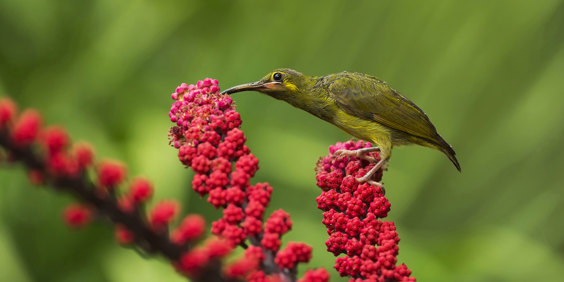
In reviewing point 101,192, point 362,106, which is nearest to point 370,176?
A: point 362,106

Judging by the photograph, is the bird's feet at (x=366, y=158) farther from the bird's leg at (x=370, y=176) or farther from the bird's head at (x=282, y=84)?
the bird's head at (x=282, y=84)

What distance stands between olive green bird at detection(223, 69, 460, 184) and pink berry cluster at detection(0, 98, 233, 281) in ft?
3.20

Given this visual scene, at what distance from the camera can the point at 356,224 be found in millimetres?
1183

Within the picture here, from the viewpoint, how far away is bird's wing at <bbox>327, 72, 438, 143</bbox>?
1.75 metres

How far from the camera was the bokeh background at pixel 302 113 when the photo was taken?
3.02 metres

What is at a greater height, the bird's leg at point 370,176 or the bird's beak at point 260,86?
the bird's beak at point 260,86

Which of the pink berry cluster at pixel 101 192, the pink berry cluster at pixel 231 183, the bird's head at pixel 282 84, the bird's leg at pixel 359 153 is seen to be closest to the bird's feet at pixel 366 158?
the bird's leg at pixel 359 153

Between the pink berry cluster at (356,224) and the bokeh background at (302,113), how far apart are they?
1.74 meters

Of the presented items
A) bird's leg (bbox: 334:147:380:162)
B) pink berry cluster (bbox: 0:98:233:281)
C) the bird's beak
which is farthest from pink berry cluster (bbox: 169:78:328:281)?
the bird's beak

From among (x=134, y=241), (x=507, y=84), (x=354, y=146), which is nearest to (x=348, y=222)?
(x=354, y=146)

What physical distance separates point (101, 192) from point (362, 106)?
1.12 metres

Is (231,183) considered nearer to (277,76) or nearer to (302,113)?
(277,76)

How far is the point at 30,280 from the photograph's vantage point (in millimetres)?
2908

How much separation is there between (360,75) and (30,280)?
1893 mm
